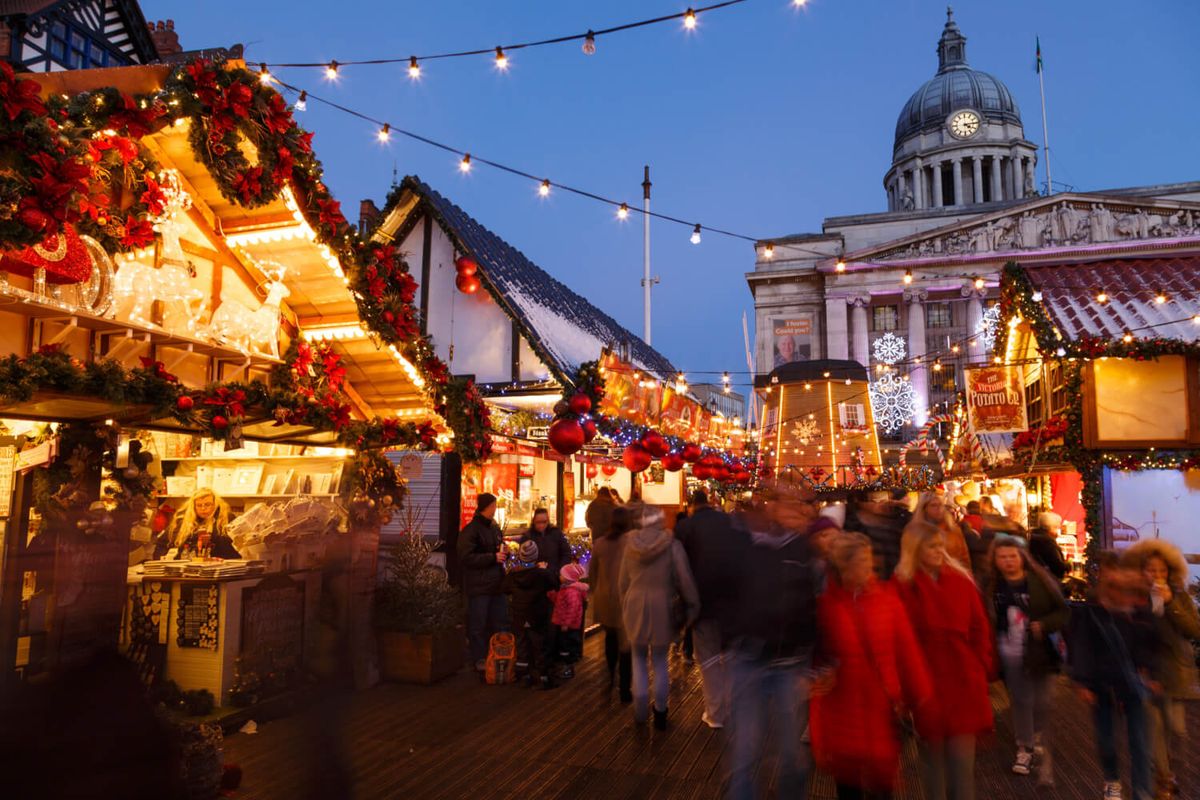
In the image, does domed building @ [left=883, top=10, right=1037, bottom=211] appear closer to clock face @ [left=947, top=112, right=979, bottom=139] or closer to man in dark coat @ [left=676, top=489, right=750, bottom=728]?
clock face @ [left=947, top=112, right=979, bottom=139]

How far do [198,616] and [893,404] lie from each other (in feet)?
144

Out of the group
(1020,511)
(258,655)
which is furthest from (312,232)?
(1020,511)

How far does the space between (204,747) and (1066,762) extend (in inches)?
230

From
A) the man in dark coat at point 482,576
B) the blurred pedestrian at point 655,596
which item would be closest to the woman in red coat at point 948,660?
the blurred pedestrian at point 655,596

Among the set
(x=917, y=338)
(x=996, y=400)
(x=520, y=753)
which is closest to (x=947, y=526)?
(x=520, y=753)

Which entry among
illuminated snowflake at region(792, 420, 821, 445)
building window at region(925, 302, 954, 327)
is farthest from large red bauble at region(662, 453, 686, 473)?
building window at region(925, 302, 954, 327)

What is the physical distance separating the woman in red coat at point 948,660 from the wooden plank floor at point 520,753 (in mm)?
808

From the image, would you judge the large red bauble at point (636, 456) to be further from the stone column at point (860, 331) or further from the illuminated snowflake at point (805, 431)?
the stone column at point (860, 331)

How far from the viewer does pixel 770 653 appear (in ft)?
13.5

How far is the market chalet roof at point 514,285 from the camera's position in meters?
11.5

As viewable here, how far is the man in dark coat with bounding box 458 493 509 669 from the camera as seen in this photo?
814 centimetres

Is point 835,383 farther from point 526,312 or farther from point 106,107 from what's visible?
point 106,107

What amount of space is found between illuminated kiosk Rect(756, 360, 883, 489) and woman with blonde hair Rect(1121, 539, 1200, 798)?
75.1ft

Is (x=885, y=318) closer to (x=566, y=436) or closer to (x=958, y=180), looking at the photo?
(x=958, y=180)
